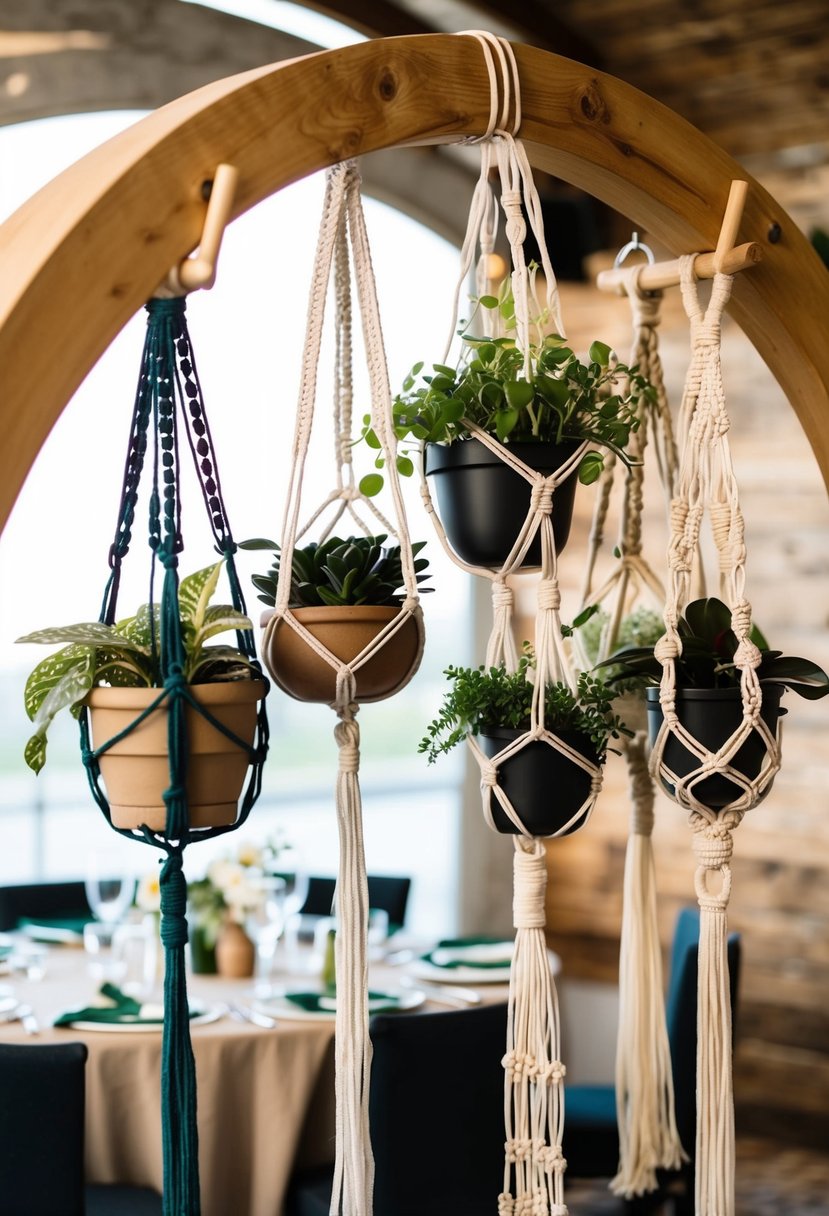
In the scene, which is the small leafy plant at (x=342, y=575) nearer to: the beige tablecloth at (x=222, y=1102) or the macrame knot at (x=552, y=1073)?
the macrame knot at (x=552, y=1073)

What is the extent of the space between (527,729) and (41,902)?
2359 millimetres

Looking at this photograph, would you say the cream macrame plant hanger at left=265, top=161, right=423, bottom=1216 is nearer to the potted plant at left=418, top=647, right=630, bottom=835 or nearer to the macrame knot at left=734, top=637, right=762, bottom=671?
the potted plant at left=418, top=647, right=630, bottom=835

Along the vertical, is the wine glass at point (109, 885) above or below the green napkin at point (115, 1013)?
above

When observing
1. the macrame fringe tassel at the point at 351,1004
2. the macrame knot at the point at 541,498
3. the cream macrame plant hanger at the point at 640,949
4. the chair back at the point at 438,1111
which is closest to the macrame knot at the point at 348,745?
the macrame fringe tassel at the point at 351,1004

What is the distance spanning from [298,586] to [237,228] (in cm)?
303

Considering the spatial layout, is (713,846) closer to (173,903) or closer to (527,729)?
(527,729)

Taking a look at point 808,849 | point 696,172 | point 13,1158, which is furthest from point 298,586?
point 808,849

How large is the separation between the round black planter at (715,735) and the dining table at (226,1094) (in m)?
1.23

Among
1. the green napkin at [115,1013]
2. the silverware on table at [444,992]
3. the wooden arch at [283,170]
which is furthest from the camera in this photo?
the silverware on table at [444,992]

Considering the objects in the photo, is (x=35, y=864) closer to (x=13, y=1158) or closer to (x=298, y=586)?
(x=13, y=1158)

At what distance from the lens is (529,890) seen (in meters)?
1.52

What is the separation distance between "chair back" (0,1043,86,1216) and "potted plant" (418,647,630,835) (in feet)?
3.54

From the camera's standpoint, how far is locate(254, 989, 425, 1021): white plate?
103 inches

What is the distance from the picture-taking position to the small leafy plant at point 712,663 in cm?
164
